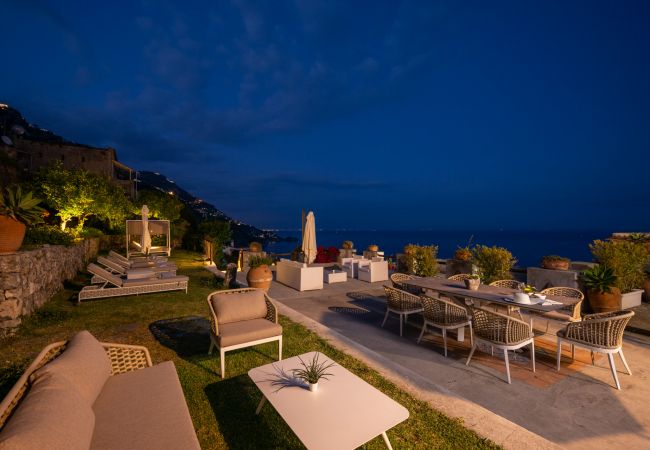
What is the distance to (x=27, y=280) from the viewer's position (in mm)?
5254

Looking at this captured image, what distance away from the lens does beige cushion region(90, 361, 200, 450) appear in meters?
1.71

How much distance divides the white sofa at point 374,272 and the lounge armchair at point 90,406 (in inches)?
296

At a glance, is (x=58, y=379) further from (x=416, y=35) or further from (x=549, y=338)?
(x=416, y=35)

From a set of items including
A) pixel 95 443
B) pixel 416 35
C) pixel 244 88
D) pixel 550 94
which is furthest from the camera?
pixel 550 94

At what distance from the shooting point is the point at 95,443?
171 cm

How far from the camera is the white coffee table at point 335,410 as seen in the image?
1.88 metres

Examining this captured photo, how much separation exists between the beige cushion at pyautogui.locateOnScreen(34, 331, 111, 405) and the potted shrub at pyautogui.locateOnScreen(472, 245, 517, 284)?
7.86 metres

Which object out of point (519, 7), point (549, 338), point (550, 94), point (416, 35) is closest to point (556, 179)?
point (550, 94)

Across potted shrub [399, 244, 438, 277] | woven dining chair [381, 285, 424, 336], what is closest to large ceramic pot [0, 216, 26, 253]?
woven dining chair [381, 285, 424, 336]

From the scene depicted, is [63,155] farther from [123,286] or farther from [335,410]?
[335,410]

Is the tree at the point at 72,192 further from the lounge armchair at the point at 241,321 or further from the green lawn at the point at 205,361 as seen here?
the lounge armchair at the point at 241,321

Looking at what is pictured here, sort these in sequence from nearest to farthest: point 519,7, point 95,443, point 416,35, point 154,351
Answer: point 95,443, point 154,351, point 519,7, point 416,35

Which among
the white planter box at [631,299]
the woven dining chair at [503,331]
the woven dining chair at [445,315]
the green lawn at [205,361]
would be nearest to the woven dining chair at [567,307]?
the woven dining chair at [503,331]

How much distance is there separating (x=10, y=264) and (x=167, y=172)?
105 metres
